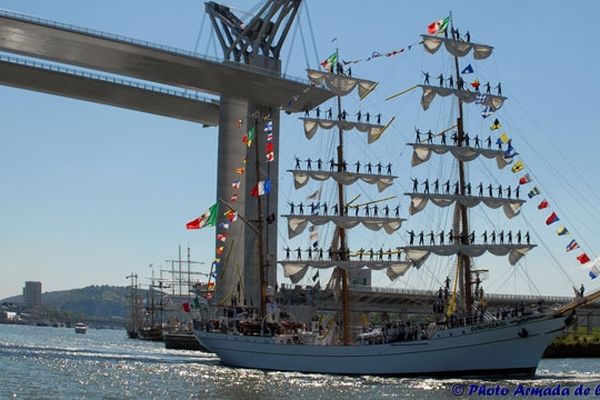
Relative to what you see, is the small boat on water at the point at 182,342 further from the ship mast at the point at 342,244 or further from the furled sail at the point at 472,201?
the furled sail at the point at 472,201

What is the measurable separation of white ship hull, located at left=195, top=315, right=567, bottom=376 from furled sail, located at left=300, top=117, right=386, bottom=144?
45.2ft

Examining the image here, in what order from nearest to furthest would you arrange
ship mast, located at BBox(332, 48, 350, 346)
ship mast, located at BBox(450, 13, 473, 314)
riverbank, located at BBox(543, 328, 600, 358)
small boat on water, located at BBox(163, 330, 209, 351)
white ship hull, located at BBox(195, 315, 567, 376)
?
white ship hull, located at BBox(195, 315, 567, 376) → ship mast, located at BBox(450, 13, 473, 314) → ship mast, located at BBox(332, 48, 350, 346) → riverbank, located at BBox(543, 328, 600, 358) → small boat on water, located at BBox(163, 330, 209, 351)

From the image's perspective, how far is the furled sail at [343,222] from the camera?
53.8m

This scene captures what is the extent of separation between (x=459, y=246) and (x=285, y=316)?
1252cm

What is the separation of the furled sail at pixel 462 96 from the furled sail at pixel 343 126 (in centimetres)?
587

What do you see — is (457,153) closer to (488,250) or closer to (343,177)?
(488,250)

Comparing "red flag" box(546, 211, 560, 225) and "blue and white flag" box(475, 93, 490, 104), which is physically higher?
"blue and white flag" box(475, 93, 490, 104)

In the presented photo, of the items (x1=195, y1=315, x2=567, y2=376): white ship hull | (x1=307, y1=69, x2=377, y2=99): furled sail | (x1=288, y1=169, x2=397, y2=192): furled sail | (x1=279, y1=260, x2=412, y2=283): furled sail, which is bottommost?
(x1=195, y1=315, x2=567, y2=376): white ship hull

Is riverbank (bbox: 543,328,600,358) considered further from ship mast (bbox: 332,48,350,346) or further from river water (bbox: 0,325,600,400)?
ship mast (bbox: 332,48,350,346)

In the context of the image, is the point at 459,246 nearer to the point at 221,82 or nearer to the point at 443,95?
the point at 443,95

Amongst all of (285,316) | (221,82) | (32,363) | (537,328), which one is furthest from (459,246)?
(221,82)

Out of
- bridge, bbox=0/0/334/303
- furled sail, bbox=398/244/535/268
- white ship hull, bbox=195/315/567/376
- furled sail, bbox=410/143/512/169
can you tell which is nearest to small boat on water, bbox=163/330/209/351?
bridge, bbox=0/0/334/303

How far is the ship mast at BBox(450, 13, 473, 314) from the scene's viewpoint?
47969 millimetres

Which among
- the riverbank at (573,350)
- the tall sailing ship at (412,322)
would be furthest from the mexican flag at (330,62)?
the riverbank at (573,350)
